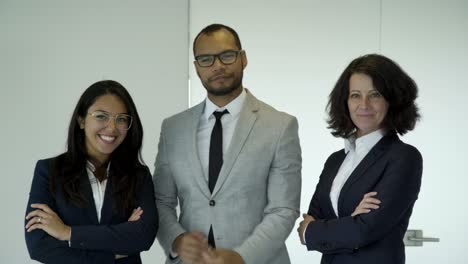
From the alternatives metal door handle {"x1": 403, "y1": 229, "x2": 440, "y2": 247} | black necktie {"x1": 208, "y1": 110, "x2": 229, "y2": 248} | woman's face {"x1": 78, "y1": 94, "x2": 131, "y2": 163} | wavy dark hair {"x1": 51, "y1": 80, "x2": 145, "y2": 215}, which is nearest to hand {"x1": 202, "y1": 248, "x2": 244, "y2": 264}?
black necktie {"x1": 208, "y1": 110, "x2": 229, "y2": 248}

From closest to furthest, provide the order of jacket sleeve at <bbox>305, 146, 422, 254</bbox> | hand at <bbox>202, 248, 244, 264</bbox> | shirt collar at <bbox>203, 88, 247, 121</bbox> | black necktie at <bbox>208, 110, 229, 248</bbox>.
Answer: jacket sleeve at <bbox>305, 146, 422, 254</bbox>
hand at <bbox>202, 248, 244, 264</bbox>
black necktie at <bbox>208, 110, 229, 248</bbox>
shirt collar at <bbox>203, 88, 247, 121</bbox>

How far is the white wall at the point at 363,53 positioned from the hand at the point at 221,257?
147 centimetres

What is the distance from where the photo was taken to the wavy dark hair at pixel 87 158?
2227 millimetres

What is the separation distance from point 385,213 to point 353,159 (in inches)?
15.2

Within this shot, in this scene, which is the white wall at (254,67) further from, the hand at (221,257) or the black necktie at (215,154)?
the hand at (221,257)

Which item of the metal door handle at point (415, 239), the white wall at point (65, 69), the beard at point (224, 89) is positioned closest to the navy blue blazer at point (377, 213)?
the beard at point (224, 89)

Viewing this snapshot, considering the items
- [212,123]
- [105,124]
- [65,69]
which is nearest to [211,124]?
[212,123]

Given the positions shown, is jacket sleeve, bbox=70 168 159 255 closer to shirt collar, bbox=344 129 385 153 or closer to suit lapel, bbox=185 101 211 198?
suit lapel, bbox=185 101 211 198

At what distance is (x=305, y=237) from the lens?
7.40ft

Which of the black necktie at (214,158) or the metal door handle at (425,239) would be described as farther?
the metal door handle at (425,239)

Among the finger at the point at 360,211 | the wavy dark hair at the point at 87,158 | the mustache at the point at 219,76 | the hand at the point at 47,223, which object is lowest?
the hand at the point at 47,223

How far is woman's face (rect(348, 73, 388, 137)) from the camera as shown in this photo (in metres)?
2.22

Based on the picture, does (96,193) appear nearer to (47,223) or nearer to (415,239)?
(47,223)

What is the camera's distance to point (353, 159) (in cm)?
234
